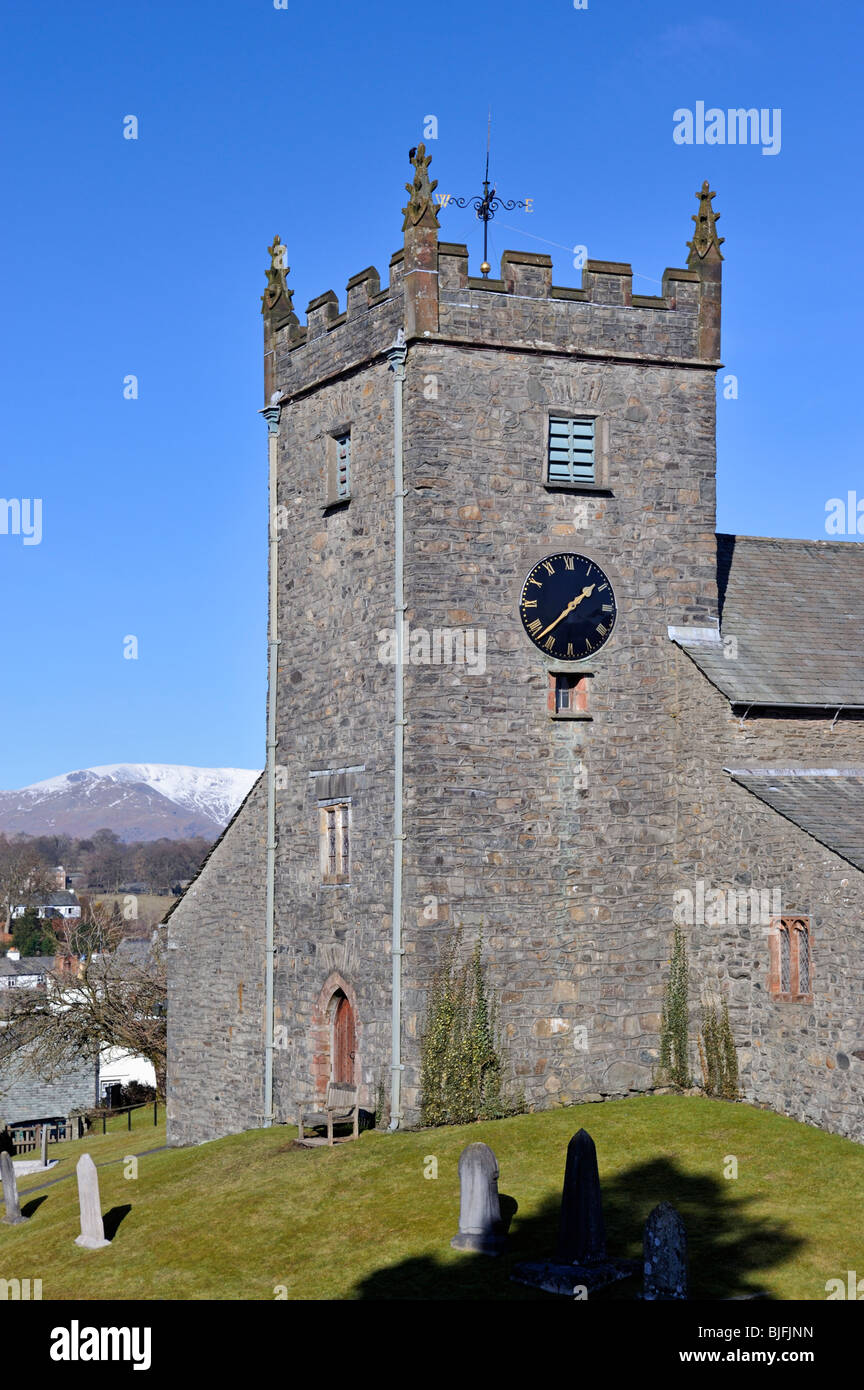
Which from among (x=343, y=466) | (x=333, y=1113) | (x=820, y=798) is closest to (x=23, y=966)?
(x=333, y=1113)

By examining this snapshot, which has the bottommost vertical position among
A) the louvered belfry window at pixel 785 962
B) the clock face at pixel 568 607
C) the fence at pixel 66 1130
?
the fence at pixel 66 1130

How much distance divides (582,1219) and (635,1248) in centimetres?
119

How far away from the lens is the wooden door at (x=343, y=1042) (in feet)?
79.5

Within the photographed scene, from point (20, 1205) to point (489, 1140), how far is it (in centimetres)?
932

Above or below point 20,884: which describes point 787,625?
above

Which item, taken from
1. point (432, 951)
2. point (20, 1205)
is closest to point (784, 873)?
point (432, 951)

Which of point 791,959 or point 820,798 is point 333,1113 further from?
point 820,798

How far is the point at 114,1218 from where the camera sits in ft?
70.8

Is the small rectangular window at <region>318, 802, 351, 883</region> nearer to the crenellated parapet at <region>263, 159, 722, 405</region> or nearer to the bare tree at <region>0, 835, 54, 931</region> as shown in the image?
the crenellated parapet at <region>263, 159, 722, 405</region>

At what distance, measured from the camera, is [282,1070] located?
84.4ft

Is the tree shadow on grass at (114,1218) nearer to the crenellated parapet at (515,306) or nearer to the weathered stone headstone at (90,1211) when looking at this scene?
the weathered stone headstone at (90,1211)

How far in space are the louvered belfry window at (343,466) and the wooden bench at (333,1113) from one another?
9527 millimetres

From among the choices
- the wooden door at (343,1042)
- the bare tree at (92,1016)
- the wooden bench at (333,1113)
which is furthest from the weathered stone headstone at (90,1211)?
the bare tree at (92,1016)

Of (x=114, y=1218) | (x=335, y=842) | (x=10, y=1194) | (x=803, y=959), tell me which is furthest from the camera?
(x=335, y=842)
